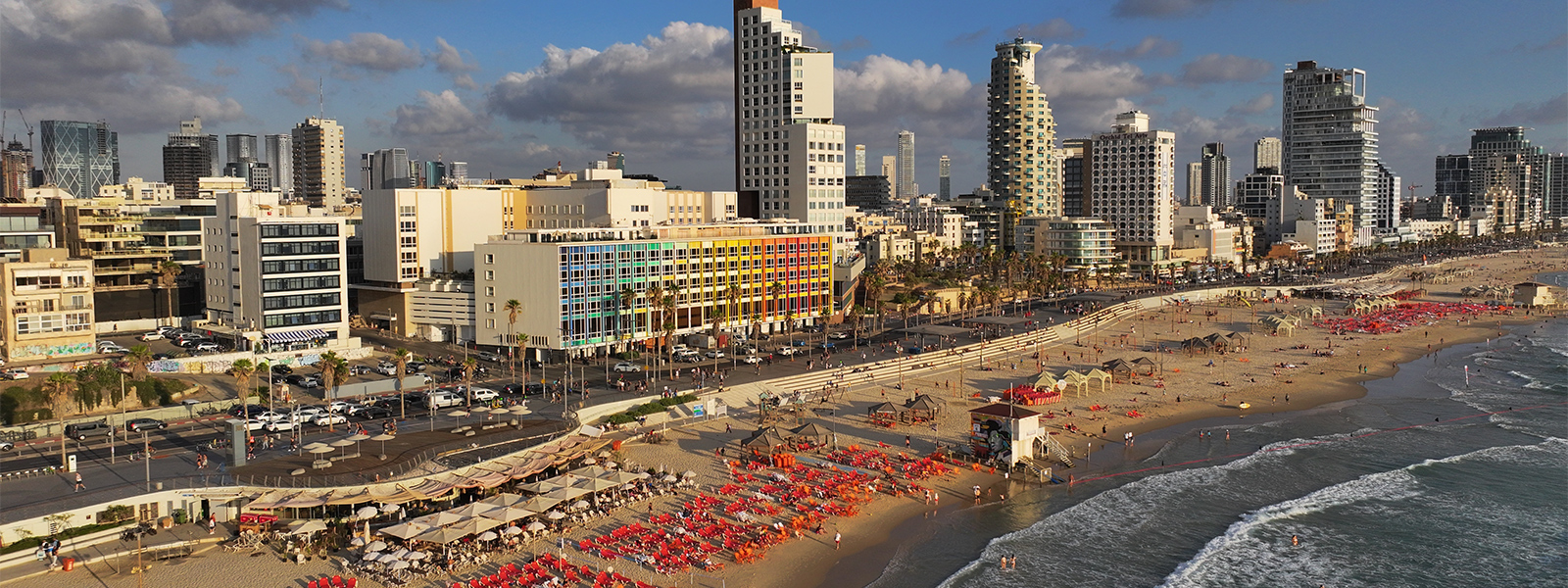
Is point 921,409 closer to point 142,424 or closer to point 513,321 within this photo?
point 513,321

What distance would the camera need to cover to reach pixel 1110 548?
4819 centimetres

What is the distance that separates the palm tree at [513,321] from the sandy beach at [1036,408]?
21.8 metres

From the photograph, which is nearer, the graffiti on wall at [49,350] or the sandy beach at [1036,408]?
the sandy beach at [1036,408]

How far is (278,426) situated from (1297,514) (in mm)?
59473

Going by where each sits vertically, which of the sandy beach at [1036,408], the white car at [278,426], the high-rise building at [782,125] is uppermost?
the high-rise building at [782,125]

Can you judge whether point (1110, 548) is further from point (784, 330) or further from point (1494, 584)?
point (784, 330)

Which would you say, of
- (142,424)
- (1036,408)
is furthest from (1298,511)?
(142,424)

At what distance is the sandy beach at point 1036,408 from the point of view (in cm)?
4384

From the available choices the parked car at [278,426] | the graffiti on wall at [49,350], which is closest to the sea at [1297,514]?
the parked car at [278,426]

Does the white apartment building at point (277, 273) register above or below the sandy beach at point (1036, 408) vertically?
above

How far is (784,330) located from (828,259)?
9.38 metres

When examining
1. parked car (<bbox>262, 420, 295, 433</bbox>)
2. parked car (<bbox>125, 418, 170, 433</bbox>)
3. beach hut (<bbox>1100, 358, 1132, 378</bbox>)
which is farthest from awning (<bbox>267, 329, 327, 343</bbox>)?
beach hut (<bbox>1100, 358, 1132, 378</bbox>)

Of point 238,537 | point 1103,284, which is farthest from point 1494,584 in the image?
point 1103,284

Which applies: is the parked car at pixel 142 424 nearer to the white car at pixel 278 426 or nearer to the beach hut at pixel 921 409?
the white car at pixel 278 426
